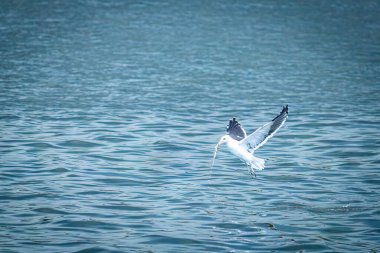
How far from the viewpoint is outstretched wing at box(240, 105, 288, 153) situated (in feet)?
48.1

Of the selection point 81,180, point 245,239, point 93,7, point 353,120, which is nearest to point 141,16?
point 93,7

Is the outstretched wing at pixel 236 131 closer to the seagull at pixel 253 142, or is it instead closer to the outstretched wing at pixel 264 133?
the seagull at pixel 253 142

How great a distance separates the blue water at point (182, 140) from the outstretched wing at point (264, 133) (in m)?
1.01

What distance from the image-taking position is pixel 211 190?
15664mm

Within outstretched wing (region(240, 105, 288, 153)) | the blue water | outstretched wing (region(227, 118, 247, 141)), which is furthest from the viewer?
outstretched wing (region(227, 118, 247, 141))

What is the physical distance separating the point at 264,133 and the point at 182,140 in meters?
5.35

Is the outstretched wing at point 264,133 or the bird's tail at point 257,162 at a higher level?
the outstretched wing at point 264,133

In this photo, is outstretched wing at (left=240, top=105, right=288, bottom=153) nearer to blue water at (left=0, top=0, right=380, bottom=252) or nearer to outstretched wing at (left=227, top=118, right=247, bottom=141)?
outstretched wing at (left=227, top=118, right=247, bottom=141)

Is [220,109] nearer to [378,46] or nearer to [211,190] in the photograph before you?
[211,190]

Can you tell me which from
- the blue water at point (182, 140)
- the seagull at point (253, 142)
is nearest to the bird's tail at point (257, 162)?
the seagull at point (253, 142)

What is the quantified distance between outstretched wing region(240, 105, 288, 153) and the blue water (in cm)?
101

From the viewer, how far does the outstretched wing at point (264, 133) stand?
14672 mm

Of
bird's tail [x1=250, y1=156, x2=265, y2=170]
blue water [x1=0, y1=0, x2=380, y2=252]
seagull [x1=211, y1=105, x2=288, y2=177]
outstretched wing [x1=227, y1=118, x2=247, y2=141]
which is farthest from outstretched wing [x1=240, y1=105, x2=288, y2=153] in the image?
blue water [x1=0, y1=0, x2=380, y2=252]

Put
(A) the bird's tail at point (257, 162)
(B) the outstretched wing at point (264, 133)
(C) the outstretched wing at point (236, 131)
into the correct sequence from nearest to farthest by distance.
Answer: (B) the outstretched wing at point (264, 133)
(A) the bird's tail at point (257, 162)
(C) the outstretched wing at point (236, 131)
